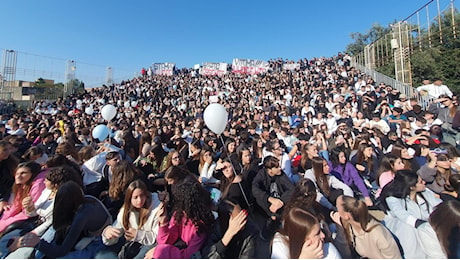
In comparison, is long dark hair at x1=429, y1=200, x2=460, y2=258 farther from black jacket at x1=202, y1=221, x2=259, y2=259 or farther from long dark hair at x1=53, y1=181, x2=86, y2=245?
long dark hair at x1=53, y1=181, x2=86, y2=245

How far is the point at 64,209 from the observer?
229cm

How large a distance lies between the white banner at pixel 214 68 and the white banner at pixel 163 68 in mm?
3915

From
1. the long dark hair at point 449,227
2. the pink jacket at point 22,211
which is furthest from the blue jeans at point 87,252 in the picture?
the long dark hair at point 449,227

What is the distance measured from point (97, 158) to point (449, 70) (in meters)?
30.5

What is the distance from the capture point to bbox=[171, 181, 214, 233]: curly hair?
2330 mm

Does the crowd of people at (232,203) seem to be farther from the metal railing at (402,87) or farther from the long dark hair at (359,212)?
the metal railing at (402,87)

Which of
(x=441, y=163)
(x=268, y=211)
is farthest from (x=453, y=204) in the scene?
(x=441, y=163)

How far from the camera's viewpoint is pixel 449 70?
22.8 meters

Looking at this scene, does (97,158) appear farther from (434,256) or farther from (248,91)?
(248,91)

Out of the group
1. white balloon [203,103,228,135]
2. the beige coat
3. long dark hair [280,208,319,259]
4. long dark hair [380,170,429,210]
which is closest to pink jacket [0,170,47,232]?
white balloon [203,103,228,135]

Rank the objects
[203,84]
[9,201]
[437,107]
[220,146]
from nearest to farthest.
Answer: [9,201] → [220,146] → [437,107] → [203,84]

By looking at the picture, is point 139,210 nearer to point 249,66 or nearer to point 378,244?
point 378,244

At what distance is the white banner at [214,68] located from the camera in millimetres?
27531

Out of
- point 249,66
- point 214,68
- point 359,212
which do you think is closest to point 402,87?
point 359,212
